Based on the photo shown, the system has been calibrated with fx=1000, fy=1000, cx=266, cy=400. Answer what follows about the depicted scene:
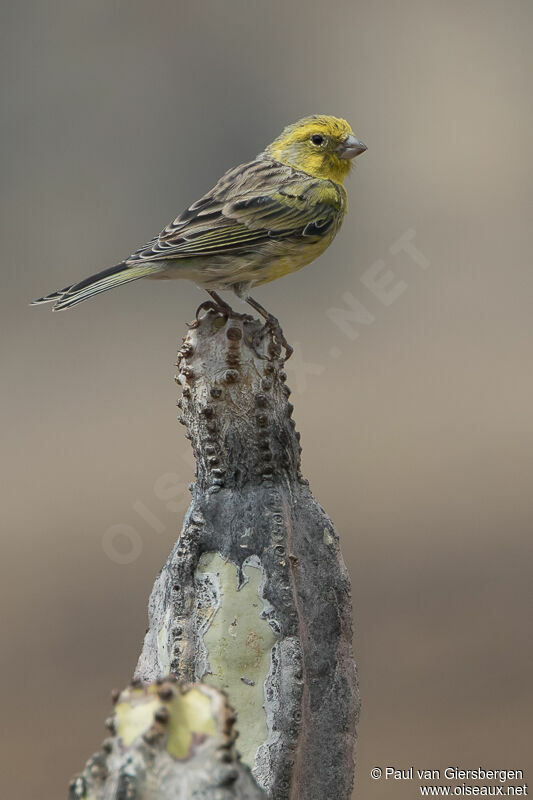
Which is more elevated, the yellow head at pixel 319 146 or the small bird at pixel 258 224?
the yellow head at pixel 319 146

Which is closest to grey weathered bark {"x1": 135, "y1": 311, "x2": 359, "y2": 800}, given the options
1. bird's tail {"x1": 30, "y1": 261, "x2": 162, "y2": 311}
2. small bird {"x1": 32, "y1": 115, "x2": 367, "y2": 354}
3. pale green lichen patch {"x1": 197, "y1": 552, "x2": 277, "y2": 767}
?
pale green lichen patch {"x1": 197, "y1": 552, "x2": 277, "y2": 767}

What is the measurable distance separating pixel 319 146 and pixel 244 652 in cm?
119

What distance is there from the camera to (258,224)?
209 cm

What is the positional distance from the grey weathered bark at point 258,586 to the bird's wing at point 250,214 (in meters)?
0.28

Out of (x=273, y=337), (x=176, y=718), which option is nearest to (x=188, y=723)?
(x=176, y=718)

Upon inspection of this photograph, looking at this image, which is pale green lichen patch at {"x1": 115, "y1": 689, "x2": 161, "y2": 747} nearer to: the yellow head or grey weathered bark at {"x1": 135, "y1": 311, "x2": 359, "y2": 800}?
grey weathered bark at {"x1": 135, "y1": 311, "x2": 359, "y2": 800}

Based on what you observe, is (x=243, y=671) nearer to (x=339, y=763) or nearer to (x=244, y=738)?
(x=244, y=738)

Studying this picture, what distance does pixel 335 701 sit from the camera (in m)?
1.71

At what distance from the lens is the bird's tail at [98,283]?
76.7 inches

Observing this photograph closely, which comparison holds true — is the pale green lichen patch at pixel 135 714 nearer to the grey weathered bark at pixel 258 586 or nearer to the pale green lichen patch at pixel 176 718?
the pale green lichen patch at pixel 176 718

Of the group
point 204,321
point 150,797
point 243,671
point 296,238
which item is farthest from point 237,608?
point 296,238

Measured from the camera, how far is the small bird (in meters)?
2.00

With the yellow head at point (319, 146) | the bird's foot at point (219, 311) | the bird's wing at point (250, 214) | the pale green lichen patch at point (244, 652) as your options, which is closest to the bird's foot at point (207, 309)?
the bird's foot at point (219, 311)

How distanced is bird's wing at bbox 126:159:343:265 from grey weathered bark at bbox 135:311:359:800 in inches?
11.2
